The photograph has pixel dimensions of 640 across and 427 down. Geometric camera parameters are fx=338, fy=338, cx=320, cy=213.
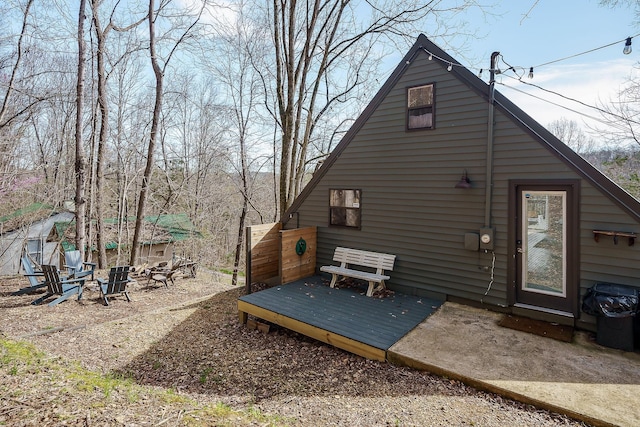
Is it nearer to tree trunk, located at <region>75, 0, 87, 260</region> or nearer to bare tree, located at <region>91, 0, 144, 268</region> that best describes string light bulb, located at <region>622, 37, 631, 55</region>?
tree trunk, located at <region>75, 0, 87, 260</region>

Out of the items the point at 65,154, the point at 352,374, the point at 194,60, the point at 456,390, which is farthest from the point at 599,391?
the point at 65,154

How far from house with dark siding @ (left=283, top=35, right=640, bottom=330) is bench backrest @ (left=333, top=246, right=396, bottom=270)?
165mm

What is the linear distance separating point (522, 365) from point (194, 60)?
14.1 m

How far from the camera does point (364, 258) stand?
22.1 feet

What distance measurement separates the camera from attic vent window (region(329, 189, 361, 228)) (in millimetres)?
7047

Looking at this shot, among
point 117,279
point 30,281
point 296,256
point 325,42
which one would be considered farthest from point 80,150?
point 325,42

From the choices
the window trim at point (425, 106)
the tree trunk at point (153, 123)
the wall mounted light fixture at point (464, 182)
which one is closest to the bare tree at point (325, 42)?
the tree trunk at point (153, 123)

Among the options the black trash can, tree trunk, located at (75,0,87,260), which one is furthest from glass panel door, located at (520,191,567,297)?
tree trunk, located at (75,0,87,260)

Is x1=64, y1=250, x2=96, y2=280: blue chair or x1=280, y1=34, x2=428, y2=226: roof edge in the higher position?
x1=280, y1=34, x2=428, y2=226: roof edge

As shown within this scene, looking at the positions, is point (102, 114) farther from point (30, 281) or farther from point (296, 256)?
point (296, 256)

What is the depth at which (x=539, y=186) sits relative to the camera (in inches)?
198

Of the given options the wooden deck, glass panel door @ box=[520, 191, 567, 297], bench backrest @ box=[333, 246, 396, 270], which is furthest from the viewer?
bench backrest @ box=[333, 246, 396, 270]

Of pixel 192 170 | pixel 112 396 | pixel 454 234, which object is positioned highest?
pixel 192 170

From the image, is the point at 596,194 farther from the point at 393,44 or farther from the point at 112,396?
the point at 393,44
